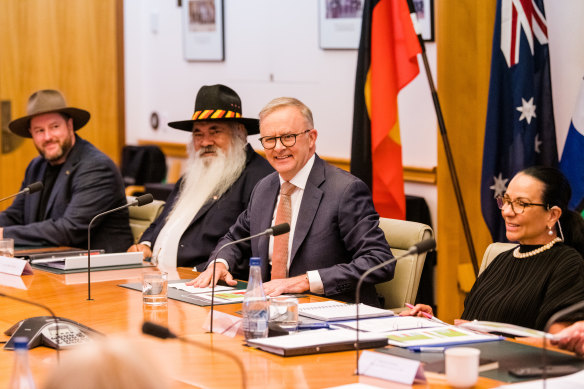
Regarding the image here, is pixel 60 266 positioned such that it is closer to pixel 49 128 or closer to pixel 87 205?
pixel 87 205

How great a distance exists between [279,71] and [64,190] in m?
2.28

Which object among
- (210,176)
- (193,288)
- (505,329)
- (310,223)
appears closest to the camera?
(505,329)

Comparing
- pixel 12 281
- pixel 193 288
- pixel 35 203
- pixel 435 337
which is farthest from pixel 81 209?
pixel 435 337

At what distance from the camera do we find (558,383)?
2.17 meters

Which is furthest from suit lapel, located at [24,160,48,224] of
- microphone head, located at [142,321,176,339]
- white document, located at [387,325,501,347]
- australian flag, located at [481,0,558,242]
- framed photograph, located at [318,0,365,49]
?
microphone head, located at [142,321,176,339]

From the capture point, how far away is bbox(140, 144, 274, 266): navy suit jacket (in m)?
4.39

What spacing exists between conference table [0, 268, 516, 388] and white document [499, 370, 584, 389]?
0.21ft

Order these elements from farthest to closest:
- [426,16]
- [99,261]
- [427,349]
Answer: [426,16], [99,261], [427,349]

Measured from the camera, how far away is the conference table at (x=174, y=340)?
224 centimetres

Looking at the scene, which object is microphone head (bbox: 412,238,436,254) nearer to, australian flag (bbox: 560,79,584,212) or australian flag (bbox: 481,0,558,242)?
australian flag (bbox: 560,79,584,212)

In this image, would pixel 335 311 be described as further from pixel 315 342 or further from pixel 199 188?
pixel 199 188

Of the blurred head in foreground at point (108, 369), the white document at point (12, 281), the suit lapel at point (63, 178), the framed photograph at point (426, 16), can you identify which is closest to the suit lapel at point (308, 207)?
the white document at point (12, 281)

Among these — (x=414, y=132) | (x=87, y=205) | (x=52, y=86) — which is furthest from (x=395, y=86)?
(x=52, y=86)

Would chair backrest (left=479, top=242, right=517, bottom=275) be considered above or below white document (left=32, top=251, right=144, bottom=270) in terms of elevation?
above
